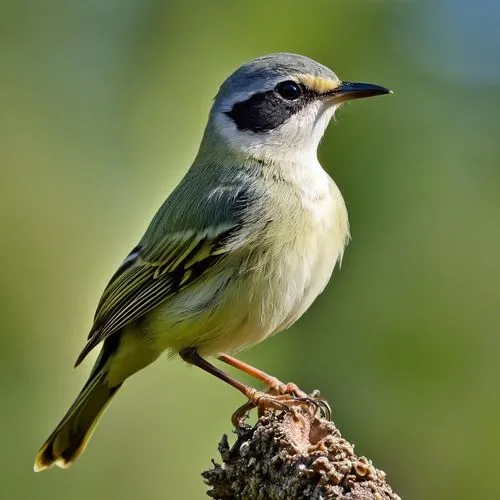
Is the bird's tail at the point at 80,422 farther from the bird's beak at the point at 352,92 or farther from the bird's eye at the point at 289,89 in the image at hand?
the bird's beak at the point at 352,92

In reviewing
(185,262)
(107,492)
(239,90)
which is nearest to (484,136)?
(239,90)

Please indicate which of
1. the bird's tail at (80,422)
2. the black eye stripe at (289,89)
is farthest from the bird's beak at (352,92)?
the bird's tail at (80,422)

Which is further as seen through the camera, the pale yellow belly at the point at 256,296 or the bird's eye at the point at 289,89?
the bird's eye at the point at 289,89

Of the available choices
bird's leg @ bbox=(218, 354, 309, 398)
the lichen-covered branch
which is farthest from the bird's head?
the lichen-covered branch

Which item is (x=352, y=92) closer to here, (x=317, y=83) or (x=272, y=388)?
(x=317, y=83)

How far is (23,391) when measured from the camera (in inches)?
178

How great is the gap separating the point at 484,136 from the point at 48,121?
2181 mm

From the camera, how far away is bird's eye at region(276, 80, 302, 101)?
15.8 ft

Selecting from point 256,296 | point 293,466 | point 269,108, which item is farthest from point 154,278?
point 293,466

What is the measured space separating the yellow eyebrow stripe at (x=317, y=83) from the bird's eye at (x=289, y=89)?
1.3 inches

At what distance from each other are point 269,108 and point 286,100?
83 mm

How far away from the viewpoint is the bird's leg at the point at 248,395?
13.0 feet

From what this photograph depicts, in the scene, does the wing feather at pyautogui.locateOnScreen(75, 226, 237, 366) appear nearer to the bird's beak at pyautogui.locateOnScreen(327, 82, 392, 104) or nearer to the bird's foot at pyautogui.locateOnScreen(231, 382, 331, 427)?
the bird's foot at pyautogui.locateOnScreen(231, 382, 331, 427)

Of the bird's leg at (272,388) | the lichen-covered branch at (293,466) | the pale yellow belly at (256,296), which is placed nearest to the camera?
the lichen-covered branch at (293,466)
